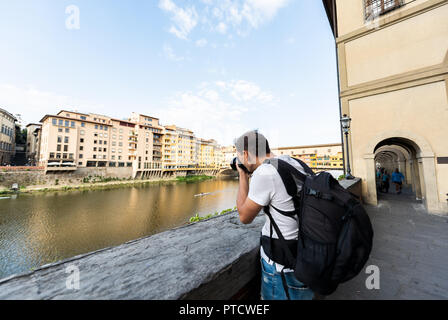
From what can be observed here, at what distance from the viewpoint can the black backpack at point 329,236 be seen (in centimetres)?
100

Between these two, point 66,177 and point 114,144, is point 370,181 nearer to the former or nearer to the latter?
point 66,177

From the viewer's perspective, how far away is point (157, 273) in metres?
1.17

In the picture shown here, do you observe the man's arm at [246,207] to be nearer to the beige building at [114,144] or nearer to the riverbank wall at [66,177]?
the riverbank wall at [66,177]

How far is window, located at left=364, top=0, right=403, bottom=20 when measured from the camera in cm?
662

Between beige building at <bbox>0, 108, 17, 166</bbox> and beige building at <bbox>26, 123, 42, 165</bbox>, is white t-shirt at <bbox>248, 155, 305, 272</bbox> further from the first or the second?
beige building at <bbox>26, 123, 42, 165</bbox>

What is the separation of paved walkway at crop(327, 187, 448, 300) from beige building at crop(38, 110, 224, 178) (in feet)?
149

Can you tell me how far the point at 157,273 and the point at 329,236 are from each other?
1.11 metres

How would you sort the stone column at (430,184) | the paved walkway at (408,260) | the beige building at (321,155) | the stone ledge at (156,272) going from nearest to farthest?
the stone ledge at (156,272)
the paved walkway at (408,260)
the stone column at (430,184)
the beige building at (321,155)

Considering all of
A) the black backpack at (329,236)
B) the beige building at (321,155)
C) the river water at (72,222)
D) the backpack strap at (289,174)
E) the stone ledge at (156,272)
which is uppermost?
the beige building at (321,155)

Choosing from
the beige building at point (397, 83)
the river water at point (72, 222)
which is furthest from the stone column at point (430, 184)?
the river water at point (72, 222)

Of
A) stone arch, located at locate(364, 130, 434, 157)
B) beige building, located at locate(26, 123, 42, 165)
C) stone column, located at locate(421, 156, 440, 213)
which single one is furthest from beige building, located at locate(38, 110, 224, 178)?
stone column, located at locate(421, 156, 440, 213)

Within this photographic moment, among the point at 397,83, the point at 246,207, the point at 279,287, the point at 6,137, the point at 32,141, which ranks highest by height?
the point at 32,141

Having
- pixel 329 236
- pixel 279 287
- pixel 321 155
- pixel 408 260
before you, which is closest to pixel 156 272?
pixel 279 287

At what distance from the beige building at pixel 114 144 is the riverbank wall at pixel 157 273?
44.0 m
